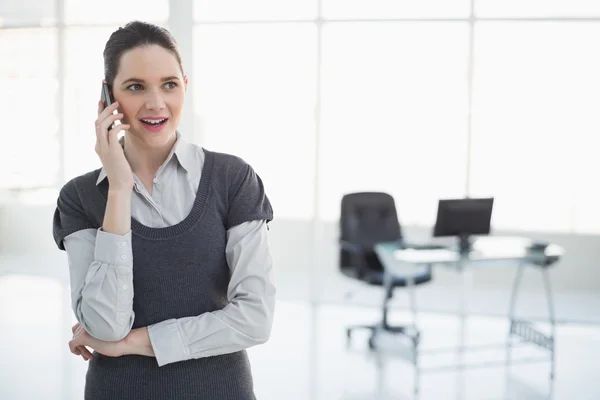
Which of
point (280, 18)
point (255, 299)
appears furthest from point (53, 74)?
point (255, 299)

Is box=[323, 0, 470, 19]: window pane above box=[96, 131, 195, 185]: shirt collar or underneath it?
above

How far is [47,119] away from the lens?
7.16m

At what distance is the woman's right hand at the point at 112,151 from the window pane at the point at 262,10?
504 cm

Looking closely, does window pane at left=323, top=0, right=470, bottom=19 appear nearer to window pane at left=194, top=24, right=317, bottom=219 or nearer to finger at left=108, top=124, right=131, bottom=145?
window pane at left=194, top=24, right=317, bottom=219

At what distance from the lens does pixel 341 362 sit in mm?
4742

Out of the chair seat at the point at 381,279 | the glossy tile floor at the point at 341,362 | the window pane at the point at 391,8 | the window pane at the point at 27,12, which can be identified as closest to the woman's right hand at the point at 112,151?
the glossy tile floor at the point at 341,362

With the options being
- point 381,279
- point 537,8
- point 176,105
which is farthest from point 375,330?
point 176,105

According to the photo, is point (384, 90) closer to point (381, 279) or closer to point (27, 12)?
point (381, 279)

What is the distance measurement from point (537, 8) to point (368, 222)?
8.07 feet

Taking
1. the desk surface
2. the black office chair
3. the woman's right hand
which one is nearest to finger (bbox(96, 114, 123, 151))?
the woman's right hand

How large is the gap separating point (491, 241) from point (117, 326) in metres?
4.12

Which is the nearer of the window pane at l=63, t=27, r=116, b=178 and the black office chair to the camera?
the black office chair

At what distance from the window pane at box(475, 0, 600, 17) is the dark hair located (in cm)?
497

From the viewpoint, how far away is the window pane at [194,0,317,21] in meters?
6.21
